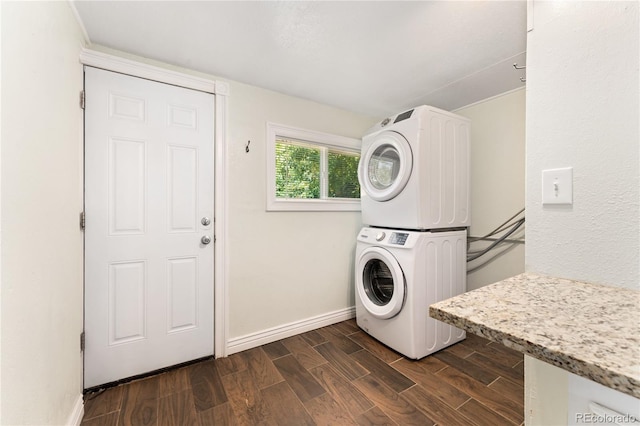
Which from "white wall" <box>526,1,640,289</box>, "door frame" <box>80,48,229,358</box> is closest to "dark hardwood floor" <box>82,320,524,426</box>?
"door frame" <box>80,48,229,358</box>

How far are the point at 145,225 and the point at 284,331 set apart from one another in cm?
137

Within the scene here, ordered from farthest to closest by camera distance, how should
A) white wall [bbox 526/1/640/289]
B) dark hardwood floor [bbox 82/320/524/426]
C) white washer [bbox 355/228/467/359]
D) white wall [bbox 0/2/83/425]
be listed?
white washer [bbox 355/228/467/359], dark hardwood floor [bbox 82/320/524/426], white wall [bbox 0/2/83/425], white wall [bbox 526/1/640/289]

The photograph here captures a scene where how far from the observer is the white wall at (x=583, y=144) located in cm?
69

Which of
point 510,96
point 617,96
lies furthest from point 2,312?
point 510,96

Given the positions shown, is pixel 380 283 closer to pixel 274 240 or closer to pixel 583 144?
pixel 274 240

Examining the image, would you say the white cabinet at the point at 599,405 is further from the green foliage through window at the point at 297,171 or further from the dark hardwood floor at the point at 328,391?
the green foliage through window at the point at 297,171

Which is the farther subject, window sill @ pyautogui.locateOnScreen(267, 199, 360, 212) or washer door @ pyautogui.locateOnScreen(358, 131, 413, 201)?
window sill @ pyautogui.locateOnScreen(267, 199, 360, 212)

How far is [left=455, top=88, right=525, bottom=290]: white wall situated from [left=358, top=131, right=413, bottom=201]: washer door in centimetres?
99

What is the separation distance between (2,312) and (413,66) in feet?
7.69

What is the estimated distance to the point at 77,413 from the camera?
1302mm

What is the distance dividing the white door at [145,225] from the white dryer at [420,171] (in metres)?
1.37

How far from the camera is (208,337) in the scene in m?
1.90

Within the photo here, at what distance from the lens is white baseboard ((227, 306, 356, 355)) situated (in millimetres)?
1992

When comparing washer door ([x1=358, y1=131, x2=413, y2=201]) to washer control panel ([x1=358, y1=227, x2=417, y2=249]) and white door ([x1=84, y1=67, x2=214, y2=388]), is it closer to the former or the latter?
washer control panel ([x1=358, y1=227, x2=417, y2=249])
